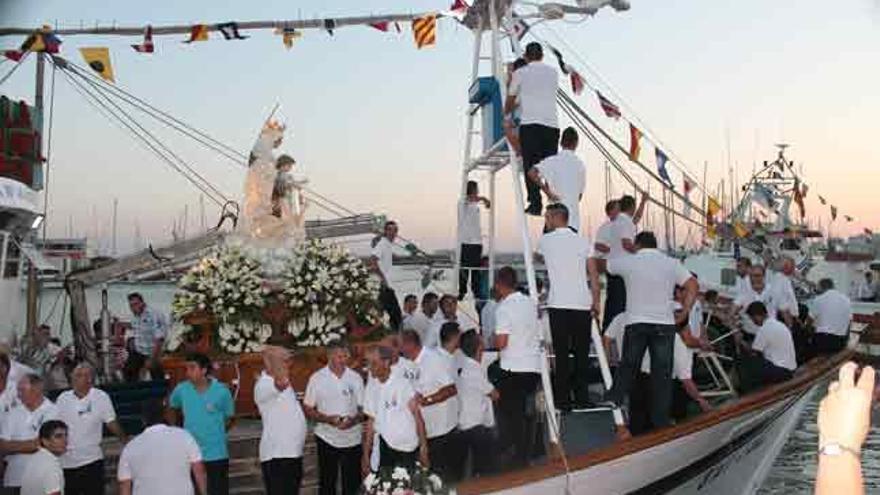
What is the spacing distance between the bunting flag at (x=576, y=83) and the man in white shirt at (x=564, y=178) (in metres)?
2.62

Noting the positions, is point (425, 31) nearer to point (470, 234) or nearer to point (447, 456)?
point (470, 234)

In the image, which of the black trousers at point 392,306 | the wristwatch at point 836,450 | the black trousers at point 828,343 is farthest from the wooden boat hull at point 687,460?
the black trousers at point 392,306

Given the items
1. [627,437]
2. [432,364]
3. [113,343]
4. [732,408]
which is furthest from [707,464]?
[113,343]

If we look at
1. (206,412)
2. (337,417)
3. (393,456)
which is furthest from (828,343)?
(206,412)

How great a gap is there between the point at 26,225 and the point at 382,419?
8.97 metres

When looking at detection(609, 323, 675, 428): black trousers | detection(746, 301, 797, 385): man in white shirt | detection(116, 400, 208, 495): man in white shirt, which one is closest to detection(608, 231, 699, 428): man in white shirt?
detection(609, 323, 675, 428): black trousers

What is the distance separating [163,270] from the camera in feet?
41.9

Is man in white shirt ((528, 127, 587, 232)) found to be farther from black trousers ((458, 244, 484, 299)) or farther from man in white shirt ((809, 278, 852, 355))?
man in white shirt ((809, 278, 852, 355))

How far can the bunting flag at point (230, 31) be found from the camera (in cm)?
1236

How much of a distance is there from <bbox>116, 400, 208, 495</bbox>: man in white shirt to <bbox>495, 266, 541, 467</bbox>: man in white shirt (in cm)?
222

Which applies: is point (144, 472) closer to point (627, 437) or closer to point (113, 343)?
point (627, 437)

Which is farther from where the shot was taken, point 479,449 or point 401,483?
point 479,449

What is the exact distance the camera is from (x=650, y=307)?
7262 millimetres

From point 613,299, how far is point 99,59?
7578 mm
